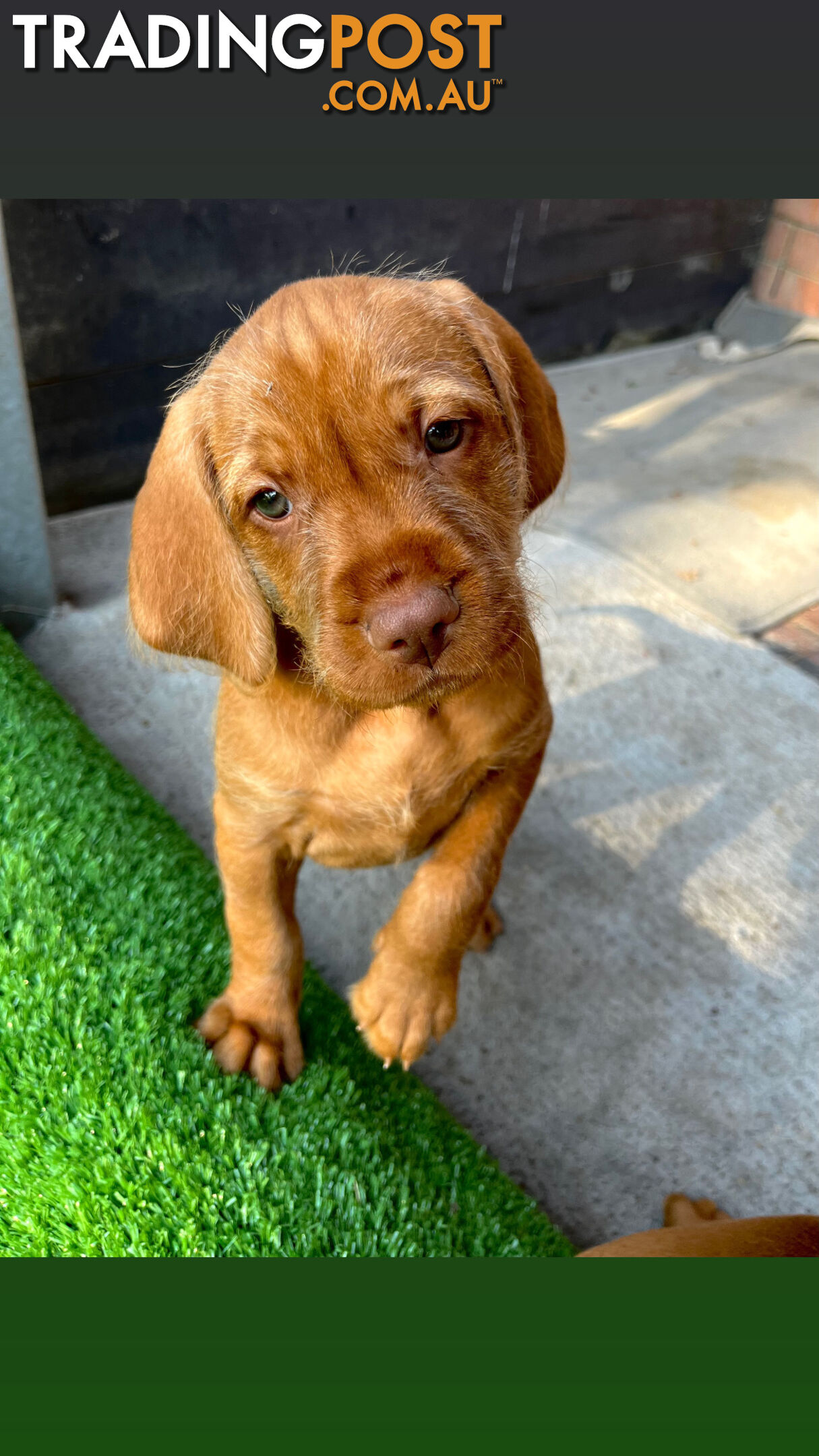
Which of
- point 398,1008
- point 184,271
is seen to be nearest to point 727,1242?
point 398,1008

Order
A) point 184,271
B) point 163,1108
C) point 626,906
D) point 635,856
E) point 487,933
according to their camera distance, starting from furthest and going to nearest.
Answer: point 184,271 < point 635,856 < point 626,906 < point 487,933 < point 163,1108

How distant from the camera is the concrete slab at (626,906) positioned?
3111 millimetres

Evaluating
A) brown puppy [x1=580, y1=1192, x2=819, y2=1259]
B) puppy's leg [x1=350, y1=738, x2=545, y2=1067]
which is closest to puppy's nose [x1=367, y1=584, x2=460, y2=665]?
puppy's leg [x1=350, y1=738, x2=545, y2=1067]

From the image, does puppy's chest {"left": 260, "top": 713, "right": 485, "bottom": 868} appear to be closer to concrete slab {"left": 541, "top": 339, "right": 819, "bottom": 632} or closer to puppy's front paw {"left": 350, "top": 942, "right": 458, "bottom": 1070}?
puppy's front paw {"left": 350, "top": 942, "right": 458, "bottom": 1070}

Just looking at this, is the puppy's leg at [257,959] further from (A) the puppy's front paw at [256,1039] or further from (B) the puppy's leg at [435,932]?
(B) the puppy's leg at [435,932]

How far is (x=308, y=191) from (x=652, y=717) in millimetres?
2328

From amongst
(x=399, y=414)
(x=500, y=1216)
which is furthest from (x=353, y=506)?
(x=500, y=1216)

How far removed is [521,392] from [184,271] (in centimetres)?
377

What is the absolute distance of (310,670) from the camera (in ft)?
7.56

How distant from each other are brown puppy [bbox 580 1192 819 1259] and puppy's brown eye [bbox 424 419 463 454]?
61.2 inches

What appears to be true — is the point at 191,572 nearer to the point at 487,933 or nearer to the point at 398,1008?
the point at 398,1008

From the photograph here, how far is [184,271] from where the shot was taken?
5.60m

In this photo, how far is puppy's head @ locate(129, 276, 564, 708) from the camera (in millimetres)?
1964

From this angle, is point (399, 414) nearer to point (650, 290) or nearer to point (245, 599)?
point (245, 599)
